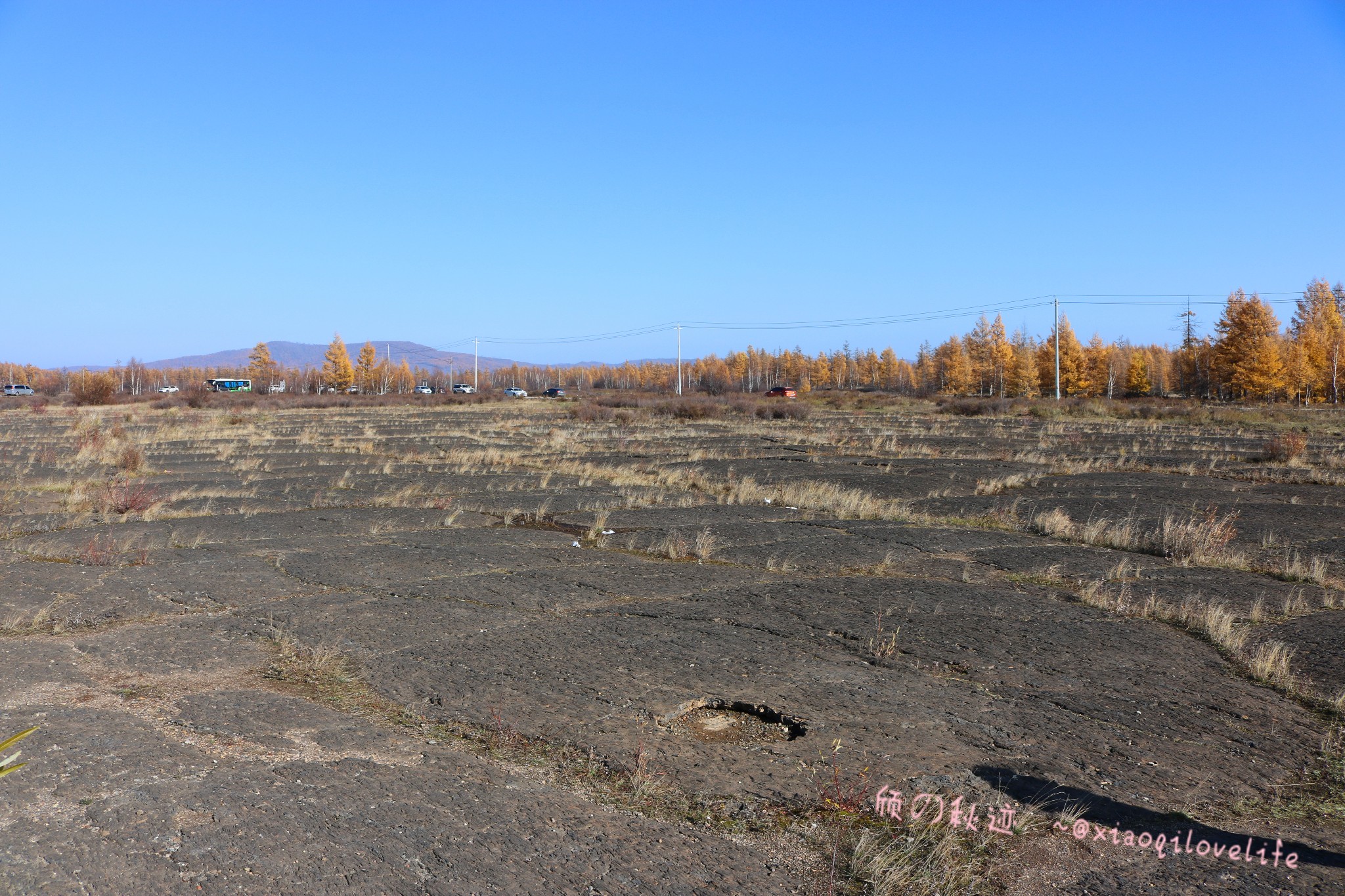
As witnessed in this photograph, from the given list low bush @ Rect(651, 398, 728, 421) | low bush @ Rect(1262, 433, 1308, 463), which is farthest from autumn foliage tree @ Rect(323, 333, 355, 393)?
low bush @ Rect(1262, 433, 1308, 463)

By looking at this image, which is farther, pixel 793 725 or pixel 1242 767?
pixel 793 725

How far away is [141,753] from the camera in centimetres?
462

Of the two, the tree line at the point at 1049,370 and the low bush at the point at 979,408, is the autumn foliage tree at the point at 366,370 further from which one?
the low bush at the point at 979,408

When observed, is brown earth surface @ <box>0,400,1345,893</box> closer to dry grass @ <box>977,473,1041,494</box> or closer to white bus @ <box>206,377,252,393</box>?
dry grass @ <box>977,473,1041,494</box>

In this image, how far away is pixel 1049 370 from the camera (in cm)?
11031

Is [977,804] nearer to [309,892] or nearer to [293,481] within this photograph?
[309,892]

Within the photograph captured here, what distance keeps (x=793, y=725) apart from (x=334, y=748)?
2.50 meters

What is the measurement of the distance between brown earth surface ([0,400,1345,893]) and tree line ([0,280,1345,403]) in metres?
65.5

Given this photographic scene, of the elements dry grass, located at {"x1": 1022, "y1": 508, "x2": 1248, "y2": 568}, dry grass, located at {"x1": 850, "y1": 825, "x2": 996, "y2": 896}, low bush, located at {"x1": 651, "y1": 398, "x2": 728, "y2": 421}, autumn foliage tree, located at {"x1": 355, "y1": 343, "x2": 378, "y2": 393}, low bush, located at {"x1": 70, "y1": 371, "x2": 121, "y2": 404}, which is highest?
autumn foliage tree, located at {"x1": 355, "y1": 343, "x2": 378, "y2": 393}

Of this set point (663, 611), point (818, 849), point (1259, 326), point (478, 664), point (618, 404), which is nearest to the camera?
point (818, 849)

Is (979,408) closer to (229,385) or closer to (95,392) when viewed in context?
(95,392)

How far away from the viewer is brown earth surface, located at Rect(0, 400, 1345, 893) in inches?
148

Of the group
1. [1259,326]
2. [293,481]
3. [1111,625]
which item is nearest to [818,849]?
[1111,625]

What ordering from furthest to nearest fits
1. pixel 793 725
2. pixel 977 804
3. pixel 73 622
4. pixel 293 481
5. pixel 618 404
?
pixel 618 404 < pixel 293 481 < pixel 73 622 < pixel 793 725 < pixel 977 804
